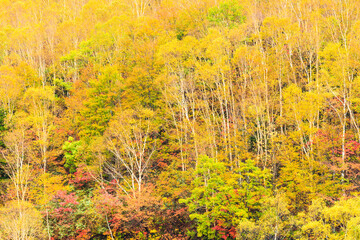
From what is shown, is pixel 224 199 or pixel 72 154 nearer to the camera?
pixel 224 199

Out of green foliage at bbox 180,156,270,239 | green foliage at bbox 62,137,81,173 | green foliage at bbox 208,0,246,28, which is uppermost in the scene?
green foliage at bbox 208,0,246,28

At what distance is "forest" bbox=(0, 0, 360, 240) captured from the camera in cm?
2262

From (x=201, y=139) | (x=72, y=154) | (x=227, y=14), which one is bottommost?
(x=72, y=154)

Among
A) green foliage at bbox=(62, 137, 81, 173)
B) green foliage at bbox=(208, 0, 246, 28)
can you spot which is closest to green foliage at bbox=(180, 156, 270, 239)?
green foliage at bbox=(62, 137, 81, 173)

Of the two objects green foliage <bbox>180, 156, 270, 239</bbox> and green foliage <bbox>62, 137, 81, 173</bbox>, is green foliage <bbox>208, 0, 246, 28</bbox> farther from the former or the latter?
green foliage <bbox>62, 137, 81, 173</bbox>

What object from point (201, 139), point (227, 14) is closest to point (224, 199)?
point (201, 139)

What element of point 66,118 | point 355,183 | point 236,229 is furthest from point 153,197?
point 66,118

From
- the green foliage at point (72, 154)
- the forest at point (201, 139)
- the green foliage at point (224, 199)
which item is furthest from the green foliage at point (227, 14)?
the green foliage at point (72, 154)

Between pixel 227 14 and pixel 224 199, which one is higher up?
pixel 227 14

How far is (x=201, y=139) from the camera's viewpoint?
1075 inches

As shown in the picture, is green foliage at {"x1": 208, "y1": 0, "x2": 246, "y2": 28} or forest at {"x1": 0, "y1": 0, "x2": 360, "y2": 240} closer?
forest at {"x1": 0, "y1": 0, "x2": 360, "y2": 240}

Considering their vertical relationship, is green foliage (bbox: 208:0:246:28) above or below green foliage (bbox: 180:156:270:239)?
above

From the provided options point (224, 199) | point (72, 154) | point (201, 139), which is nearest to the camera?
point (224, 199)

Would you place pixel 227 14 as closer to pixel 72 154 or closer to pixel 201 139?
pixel 201 139
